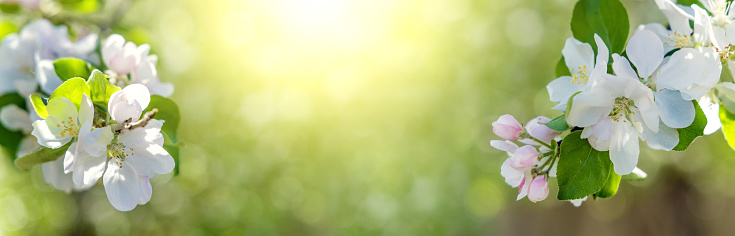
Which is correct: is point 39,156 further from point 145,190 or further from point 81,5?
point 81,5

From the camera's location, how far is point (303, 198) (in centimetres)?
567

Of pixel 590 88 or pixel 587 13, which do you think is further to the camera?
pixel 587 13

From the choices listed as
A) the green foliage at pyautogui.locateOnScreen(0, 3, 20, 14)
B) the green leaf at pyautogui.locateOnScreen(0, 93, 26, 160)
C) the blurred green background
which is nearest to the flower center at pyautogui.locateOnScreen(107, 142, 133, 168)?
the green leaf at pyautogui.locateOnScreen(0, 93, 26, 160)

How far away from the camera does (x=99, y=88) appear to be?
793mm

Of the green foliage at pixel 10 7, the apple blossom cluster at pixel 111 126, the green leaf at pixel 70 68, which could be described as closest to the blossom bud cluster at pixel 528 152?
the apple blossom cluster at pixel 111 126

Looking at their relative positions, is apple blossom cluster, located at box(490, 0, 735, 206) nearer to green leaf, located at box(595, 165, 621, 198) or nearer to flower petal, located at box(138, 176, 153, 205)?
green leaf, located at box(595, 165, 621, 198)

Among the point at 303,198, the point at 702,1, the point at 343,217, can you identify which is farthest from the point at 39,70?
the point at 303,198

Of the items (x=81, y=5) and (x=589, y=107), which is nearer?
(x=589, y=107)

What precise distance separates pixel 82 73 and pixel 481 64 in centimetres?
379

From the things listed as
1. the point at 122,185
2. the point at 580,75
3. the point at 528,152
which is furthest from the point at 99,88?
the point at 580,75

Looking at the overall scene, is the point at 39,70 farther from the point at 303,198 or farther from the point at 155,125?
the point at 303,198

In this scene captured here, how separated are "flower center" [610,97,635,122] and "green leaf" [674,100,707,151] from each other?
0.09 metres

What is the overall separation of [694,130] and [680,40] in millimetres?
156

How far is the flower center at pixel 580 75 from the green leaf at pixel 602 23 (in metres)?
0.05
